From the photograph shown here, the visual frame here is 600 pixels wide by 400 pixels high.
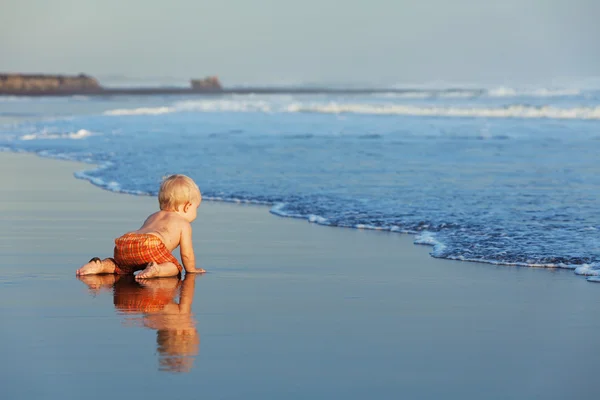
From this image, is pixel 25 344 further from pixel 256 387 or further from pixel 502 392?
pixel 502 392

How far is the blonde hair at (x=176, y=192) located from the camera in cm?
578

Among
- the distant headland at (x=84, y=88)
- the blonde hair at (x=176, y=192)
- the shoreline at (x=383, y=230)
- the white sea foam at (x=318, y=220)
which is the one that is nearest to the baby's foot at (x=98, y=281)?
the blonde hair at (x=176, y=192)

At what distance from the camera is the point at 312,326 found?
4234 millimetres

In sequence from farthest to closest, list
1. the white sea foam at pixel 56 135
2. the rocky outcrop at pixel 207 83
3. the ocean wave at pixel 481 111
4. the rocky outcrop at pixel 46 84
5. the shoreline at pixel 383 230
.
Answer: the rocky outcrop at pixel 207 83
the rocky outcrop at pixel 46 84
the ocean wave at pixel 481 111
the white sea foam at pixel 56 135
the shoreline at pixel 383 230

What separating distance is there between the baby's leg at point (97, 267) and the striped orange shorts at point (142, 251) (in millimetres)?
52

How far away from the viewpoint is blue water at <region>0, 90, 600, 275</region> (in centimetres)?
699

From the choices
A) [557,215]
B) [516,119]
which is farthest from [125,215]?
[516,119]

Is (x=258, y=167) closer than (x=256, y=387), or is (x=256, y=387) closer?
(x=256, y=387)

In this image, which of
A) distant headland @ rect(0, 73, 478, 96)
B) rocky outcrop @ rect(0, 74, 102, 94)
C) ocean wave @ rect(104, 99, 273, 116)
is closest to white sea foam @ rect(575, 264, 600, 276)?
ocean wave @ rect(104, 99, 273, 116)

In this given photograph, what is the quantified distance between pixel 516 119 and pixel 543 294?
25.1 metres

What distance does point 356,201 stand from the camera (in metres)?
8.84

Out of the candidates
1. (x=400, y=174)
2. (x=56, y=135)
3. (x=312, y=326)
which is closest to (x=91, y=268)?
(x=312, y=326)

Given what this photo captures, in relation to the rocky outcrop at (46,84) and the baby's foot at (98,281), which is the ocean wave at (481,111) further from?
the rocky outcrop at (46,84)

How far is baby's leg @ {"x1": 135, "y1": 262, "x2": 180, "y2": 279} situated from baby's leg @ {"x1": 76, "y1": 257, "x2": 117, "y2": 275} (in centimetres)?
25
